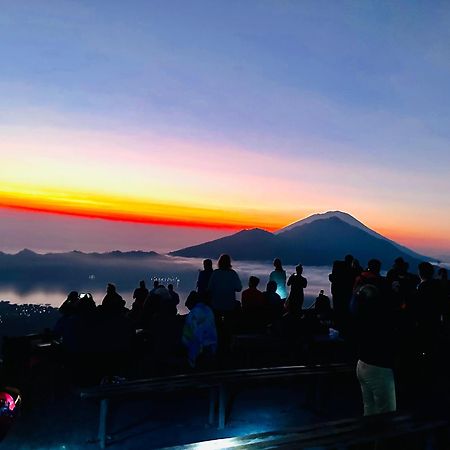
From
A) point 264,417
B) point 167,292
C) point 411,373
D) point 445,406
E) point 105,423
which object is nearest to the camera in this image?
point 445,406

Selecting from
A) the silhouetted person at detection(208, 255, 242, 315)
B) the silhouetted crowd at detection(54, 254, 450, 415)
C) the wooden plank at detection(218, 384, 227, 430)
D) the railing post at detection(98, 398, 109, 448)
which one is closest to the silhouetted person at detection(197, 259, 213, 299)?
the silhouetted crowd at detection(54, 254, 450, 415)

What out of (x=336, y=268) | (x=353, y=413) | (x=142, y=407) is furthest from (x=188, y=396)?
(x=336, y=268)

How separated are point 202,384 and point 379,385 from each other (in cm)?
192

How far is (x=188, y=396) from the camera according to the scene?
7055 mm

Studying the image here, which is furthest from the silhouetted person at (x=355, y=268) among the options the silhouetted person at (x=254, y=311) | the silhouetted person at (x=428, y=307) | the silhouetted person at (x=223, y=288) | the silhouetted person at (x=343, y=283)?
the silhouetted person at (x=223, y=288)

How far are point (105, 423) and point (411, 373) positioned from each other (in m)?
4.87

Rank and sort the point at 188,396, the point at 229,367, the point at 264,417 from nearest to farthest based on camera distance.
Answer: the point at 264,417
the point at 188,396
the point at 229,367

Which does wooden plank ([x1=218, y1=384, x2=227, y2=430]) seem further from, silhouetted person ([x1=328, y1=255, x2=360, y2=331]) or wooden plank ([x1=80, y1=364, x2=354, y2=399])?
silhouetted person ([x1=328, y1=255, x2=360, y2=331])

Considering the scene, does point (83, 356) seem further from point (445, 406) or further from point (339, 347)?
→ point (339, 347)

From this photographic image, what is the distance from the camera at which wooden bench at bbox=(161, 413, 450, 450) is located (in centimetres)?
393

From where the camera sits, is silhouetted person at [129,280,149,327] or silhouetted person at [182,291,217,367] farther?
silhouetted person at [129,280,149,327]

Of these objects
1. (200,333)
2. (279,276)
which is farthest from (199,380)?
(279,276)

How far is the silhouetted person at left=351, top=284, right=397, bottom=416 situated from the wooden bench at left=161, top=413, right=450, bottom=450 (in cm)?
30

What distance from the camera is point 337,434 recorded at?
427 cm
